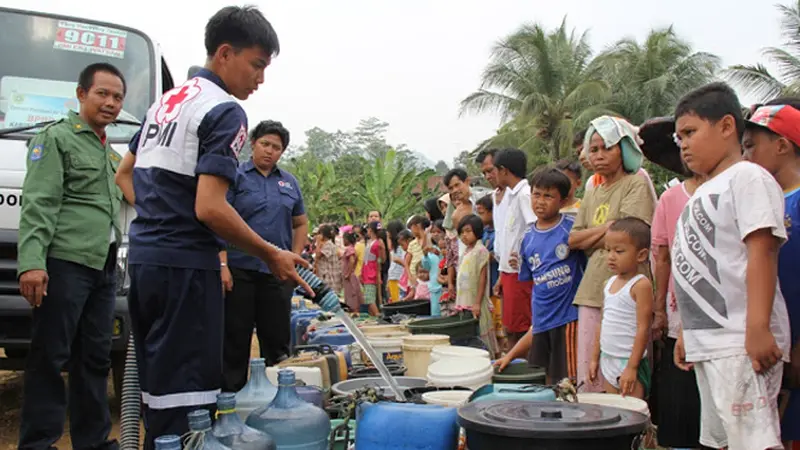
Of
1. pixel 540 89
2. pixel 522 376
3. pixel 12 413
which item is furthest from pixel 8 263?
pixel 540 89

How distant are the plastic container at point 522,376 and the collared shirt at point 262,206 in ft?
5.20

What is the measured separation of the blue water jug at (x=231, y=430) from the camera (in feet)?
8.09

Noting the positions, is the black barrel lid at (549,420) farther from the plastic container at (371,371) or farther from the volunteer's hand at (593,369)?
the plastic container at (371,371)

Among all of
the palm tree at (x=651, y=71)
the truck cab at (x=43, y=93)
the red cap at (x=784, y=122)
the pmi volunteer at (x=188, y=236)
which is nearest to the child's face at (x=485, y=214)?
the truck cab at (x=43, y=93)

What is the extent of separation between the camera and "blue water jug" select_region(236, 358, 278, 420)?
10.0 feet

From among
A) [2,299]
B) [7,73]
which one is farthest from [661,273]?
[7,73]

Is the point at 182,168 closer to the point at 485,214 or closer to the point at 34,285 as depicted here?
the point at 34,285

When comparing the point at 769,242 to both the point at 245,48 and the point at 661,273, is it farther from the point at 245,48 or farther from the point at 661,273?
the point at 245,48

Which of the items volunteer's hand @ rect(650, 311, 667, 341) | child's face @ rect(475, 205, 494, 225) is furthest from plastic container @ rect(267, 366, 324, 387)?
child's face @ rect(475, 205, 494, 225)

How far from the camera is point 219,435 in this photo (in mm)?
2467

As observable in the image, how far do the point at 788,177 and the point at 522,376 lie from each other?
4.91 feet

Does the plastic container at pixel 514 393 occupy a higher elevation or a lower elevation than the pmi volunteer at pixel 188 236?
lower

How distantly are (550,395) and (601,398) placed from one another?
0.94 ft

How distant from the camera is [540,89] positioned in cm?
2691
